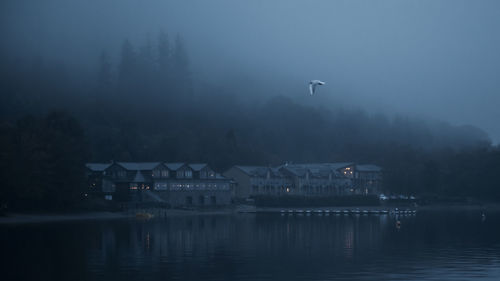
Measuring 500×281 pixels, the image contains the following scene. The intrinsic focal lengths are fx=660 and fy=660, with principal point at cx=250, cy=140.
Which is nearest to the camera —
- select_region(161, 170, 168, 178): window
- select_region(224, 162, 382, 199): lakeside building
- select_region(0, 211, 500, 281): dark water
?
select_region(0, 211, 500, 281): dark water

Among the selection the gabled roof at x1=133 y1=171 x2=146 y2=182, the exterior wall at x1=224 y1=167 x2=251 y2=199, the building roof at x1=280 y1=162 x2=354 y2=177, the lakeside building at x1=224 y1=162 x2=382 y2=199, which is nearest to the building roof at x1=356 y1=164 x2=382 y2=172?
the lakeside building at x1=224 y1=162 x2=382 y2=199

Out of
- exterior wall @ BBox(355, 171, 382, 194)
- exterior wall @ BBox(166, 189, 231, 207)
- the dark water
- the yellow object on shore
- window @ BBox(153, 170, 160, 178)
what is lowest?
the dark water

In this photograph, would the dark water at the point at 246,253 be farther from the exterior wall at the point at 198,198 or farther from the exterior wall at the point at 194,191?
the exterior wall at the point at 198,198

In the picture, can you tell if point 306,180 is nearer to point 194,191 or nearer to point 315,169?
point 315,169

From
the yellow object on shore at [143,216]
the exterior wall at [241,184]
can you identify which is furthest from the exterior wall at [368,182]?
the yellow object on shore at [143,216]

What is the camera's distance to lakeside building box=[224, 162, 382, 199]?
12738 cm

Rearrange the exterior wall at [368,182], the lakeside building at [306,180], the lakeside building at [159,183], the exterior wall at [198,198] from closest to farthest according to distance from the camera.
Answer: the lakeside building at [159,183] → the exterior wall at [198,198] → the lakeside building at [306,180] → the exterior wall at [368,182]

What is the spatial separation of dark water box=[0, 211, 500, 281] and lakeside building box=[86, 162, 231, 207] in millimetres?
30218

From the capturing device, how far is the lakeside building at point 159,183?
106 meters

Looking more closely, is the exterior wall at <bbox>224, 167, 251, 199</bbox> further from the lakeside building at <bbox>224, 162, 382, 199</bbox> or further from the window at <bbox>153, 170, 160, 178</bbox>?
the window at <bbox>153, 170, 160, 178</bbox>

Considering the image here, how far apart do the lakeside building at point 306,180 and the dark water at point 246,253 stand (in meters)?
52.4

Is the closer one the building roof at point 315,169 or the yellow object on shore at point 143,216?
the yellow object on shore at point 143,216

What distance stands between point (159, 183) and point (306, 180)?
3709 centimetres

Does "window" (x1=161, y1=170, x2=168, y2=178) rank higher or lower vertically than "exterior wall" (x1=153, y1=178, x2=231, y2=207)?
higher
